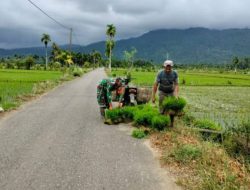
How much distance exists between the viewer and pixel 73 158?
689 cm

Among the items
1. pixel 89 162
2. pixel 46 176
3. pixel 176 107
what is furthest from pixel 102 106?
pixel 46 176

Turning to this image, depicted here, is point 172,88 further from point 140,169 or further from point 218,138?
point 140,169

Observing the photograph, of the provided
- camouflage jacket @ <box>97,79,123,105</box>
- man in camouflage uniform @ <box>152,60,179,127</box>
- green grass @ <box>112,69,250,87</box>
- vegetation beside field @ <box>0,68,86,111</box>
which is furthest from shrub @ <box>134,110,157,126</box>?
green grass @ <box>112,69,250,87</box>

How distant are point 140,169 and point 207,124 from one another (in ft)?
18.3

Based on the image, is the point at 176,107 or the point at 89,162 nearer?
the point at 89,162

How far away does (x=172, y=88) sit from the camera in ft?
33.1

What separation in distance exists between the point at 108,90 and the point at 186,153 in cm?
525

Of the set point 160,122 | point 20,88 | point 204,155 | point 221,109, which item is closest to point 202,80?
point 20,88

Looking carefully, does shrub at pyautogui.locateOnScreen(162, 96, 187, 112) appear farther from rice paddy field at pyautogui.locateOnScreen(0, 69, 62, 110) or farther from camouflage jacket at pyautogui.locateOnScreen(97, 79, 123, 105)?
rice paddy field at pyautogui.locateOnScreen(0, 69, 62, 110)

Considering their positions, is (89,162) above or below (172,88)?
below

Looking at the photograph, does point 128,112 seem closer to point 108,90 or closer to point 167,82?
point 108,90

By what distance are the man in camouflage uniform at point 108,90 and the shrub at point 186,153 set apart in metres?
4.83

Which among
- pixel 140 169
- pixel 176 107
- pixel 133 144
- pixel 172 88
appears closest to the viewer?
pixel 140 169

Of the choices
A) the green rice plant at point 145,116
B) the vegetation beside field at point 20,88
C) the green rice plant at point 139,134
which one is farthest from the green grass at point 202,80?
the green rice plant at point 139,134
